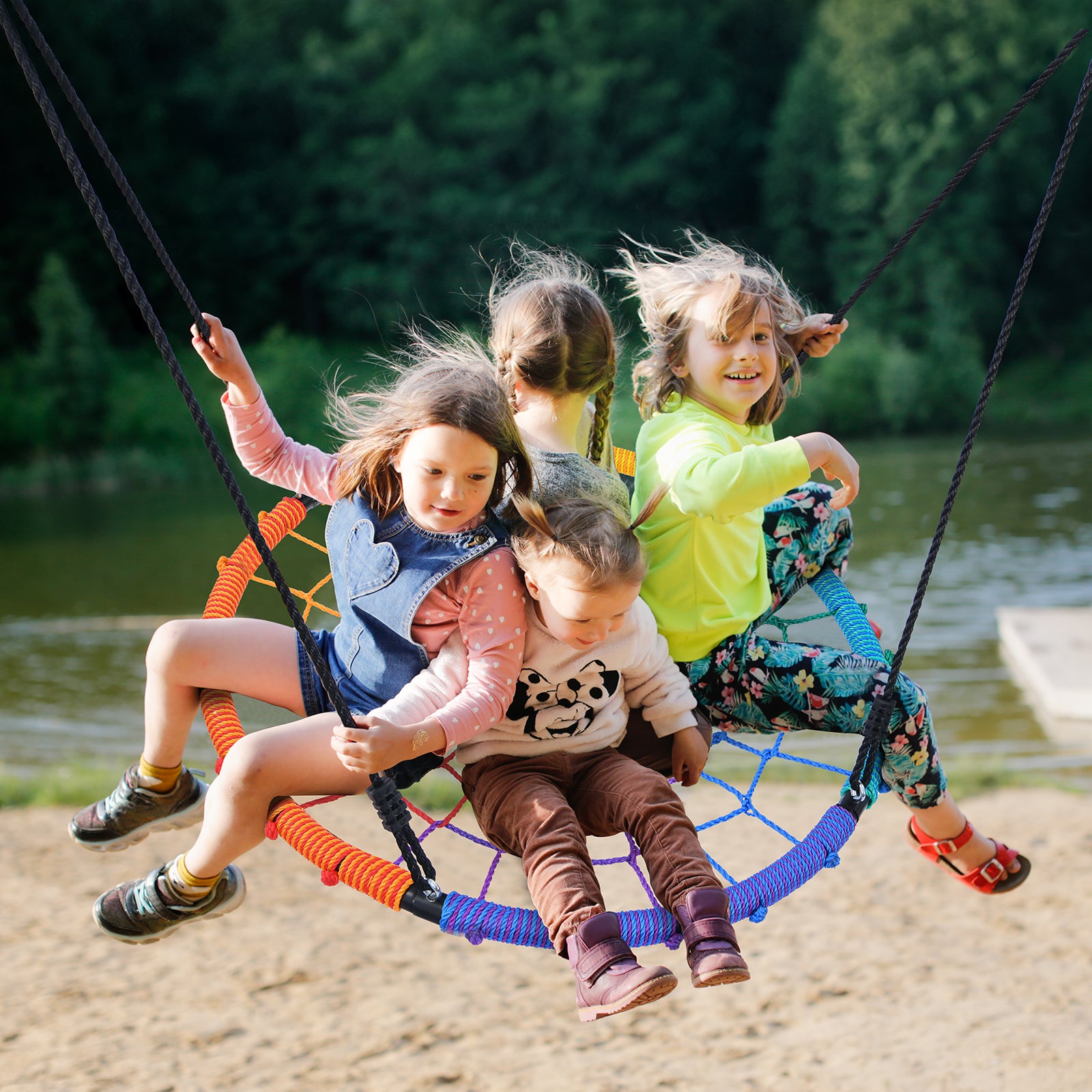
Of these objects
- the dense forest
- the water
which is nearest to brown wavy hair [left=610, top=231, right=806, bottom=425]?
the water

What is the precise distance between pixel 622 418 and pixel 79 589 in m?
6.31

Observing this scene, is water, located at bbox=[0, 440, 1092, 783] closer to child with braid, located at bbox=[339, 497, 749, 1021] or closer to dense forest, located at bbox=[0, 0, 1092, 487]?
child with braid, located at bbox=[339, 497, 749, 1021]

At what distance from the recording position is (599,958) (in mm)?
1305

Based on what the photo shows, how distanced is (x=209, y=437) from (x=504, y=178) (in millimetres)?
25033

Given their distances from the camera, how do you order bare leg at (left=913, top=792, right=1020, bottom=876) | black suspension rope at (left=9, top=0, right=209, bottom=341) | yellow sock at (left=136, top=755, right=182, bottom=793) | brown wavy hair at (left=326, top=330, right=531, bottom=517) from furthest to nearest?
bare leg at (left=913, top=792, right=1020, bottom=876)
yellow sock at (left=136, top=755, right=182, bottom=793)
brown wavy hair at (left=326, top=330, right=531, bottom=517)
black suspension rope at (left=9, top=0, right=209, bottom=341)

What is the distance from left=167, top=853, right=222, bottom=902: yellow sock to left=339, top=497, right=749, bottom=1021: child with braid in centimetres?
41

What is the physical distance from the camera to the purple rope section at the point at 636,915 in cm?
136

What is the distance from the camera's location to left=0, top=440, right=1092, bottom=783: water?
24.7 ft

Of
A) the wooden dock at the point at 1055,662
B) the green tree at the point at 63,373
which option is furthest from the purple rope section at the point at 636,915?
the green tree at the point at 63,373

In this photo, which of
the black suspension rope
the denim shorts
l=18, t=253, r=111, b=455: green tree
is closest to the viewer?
the black suspension rope

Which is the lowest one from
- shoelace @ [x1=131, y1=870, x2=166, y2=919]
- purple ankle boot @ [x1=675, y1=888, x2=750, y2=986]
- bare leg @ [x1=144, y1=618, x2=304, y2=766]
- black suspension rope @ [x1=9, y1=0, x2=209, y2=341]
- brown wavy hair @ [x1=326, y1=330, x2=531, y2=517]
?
shoelace @ [x1=131, y1=870, x2=166, y2=919]

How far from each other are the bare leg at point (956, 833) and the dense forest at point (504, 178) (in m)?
16.0

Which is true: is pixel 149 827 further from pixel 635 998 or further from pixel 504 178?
pixel 504 178

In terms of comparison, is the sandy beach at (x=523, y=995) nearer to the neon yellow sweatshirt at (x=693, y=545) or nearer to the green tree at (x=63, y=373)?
the neon yellow sweatshirt at (x=693, y=545)
